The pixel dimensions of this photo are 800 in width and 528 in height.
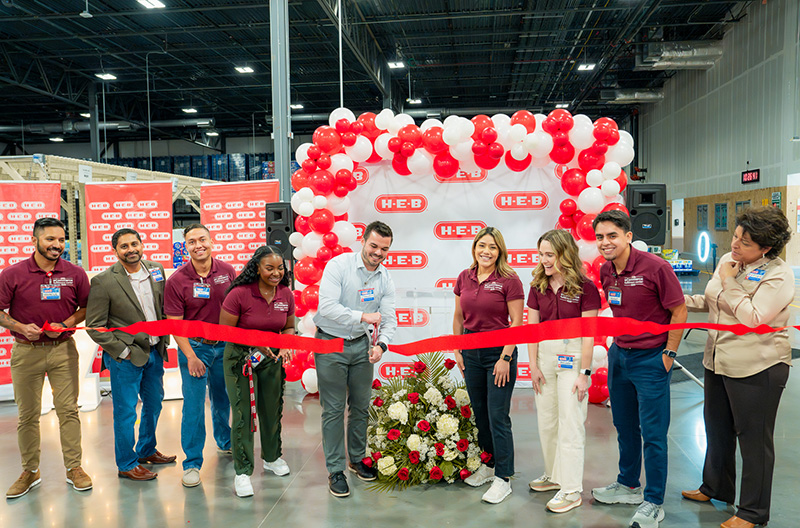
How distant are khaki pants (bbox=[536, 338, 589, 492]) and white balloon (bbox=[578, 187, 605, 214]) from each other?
2090 mm

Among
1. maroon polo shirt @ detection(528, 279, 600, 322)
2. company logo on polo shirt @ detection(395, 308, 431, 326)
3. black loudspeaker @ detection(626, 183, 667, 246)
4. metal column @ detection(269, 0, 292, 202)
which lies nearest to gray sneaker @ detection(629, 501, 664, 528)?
maroon polo shirt @ detection(528, 279, 600, 322)

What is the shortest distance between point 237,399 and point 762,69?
14211mm

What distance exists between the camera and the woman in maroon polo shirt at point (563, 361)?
294cm

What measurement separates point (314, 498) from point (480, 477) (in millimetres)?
1002

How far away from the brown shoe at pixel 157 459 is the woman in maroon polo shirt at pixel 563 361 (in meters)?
2.50

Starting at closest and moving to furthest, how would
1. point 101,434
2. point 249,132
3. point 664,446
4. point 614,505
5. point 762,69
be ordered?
point 664,446 < point 614,505 < point 101,434 < point 762,69 < point 249,132

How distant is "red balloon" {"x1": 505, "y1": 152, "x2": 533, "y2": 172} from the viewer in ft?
16.3

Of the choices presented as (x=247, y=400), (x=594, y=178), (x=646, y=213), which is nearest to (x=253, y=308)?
(x=247, y=400)

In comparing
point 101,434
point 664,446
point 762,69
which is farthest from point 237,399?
point 762,69

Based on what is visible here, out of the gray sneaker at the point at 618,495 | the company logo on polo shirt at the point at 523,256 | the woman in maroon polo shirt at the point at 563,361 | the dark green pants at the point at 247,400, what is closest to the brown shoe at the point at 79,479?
the dark green pants at the point at 247,400

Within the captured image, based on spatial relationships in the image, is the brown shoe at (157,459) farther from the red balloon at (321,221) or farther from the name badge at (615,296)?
the name badge at (615,296)

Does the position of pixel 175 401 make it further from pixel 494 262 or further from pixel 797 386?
pixel 797 386

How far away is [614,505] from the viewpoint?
3.11 meters

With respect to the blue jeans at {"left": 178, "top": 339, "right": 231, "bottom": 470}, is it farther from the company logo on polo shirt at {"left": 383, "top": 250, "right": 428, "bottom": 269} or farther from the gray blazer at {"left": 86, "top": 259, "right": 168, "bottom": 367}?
the company logo on polo shirt at {"left": 383, "top": 250, "right": 428, "bottom": 269}
